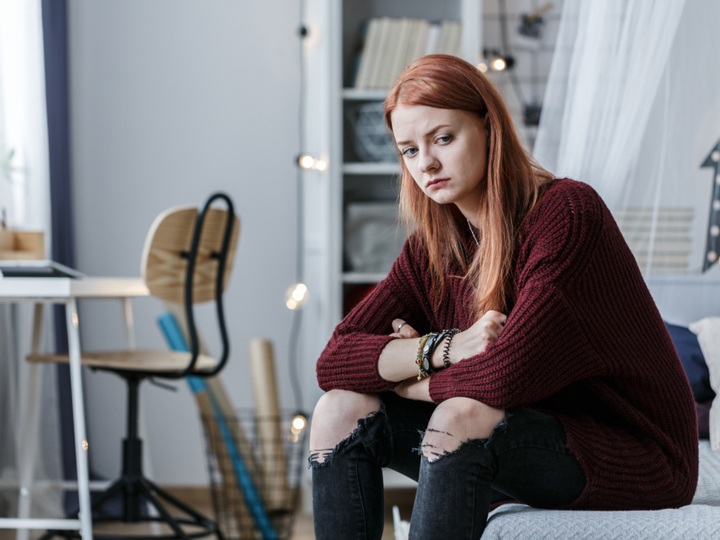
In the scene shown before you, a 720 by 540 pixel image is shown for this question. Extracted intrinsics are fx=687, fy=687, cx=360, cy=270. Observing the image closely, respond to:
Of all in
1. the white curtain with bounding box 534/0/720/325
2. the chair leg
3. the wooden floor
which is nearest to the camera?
the white curtain with bounding box 534/0/720/325

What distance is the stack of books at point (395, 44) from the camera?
213 centimetres

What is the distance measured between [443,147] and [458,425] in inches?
16.7

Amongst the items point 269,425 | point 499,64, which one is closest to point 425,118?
point 499,64

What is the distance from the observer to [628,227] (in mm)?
1479

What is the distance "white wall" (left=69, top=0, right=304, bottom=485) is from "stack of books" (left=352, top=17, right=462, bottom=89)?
18.7 inches

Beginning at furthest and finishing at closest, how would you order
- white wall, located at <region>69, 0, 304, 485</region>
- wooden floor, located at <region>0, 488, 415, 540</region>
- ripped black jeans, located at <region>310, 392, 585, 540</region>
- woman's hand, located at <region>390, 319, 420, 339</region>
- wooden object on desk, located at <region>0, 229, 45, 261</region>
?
white wall, located at <region>69, 0, 304, 485</region>, wooden floor, located at <region>0, 488, 415, 540</region>, wooden object on desk, located at <region>0, 229, 45, 261</region>, woman's hand, located at <region>390, 319, 420, 339</region>, ripped black jeans, located at <region>310, 392, 585, 540</region>

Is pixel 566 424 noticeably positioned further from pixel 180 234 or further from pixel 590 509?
pixel 180 234

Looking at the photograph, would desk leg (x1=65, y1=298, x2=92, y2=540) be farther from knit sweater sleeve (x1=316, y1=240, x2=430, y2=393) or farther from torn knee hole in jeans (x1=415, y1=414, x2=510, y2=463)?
torn knee hole in jeans (x1=415, y1=414, x2=510, y2=463)

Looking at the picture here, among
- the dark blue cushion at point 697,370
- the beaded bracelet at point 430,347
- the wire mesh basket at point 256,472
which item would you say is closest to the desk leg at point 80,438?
the wire mesh basket at point 256,472

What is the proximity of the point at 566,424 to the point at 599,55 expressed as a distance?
2.76 ft

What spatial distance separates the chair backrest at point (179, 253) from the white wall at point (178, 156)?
64 cm

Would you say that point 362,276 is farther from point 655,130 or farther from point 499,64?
point 655,130

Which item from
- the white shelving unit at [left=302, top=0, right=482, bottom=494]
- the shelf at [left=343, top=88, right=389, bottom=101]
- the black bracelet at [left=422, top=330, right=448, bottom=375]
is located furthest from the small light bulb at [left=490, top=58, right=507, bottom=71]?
the black bracelet at [left=422, top=330, right=448, bottom=375]

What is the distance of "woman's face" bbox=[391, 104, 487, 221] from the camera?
1.05 m
